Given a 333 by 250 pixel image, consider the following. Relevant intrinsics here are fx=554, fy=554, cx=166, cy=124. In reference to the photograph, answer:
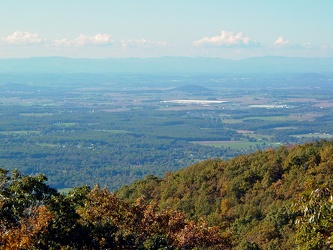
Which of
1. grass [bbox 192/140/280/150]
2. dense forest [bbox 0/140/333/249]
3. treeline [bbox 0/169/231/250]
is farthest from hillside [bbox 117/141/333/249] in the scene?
grass [bbox 192/140/280/150]

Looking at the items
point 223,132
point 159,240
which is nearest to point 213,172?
point 159,240

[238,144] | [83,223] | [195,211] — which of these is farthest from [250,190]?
[238,144]

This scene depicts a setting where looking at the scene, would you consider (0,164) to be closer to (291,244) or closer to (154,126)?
(154,126)

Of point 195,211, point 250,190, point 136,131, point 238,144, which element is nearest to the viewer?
point 195,211

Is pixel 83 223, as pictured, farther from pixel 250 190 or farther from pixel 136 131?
pixel 136 131

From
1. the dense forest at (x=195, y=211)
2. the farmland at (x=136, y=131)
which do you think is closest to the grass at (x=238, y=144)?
the farmland at (x=136, y=131)

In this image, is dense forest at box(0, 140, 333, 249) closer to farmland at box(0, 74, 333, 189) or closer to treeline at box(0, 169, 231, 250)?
treeline at box(0, 169, 231, 250)
